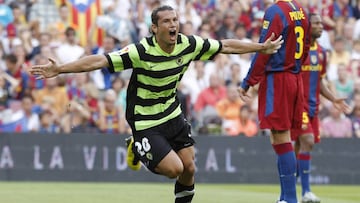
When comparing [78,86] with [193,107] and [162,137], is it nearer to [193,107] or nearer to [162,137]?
[193,107]

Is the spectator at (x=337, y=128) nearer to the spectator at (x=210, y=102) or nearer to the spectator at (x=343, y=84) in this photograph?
the spectator at (x=343, y=84)

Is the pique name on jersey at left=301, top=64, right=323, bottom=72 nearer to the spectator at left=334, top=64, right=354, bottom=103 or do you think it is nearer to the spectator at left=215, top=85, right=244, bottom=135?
the spectator at left=215, top=85, right=244, bottom=135

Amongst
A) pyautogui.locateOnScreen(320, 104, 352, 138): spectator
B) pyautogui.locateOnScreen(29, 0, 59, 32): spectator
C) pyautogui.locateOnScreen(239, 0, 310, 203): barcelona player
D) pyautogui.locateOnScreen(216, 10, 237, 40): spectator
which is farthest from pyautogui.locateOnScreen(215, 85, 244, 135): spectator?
pyautogui.locateOnScreen(239, 0, 310, 203): barcelona player

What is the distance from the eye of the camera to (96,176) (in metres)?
19.8

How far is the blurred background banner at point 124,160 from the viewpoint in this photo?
769 inches

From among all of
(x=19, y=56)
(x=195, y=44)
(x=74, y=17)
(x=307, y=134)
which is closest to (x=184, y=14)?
(x=74, y=17)

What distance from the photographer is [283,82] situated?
12.6 metres

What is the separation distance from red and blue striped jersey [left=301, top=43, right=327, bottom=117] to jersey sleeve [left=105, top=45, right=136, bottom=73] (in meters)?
4.76

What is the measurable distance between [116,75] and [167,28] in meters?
Answer: 10.2

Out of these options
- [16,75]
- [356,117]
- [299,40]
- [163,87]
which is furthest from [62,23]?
[163,87]

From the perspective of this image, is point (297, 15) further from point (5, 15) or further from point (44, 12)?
point (44, 12)

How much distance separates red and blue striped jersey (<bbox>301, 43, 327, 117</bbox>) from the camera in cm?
1507

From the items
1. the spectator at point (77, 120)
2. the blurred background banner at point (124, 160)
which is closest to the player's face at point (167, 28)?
the blurred background banner at point (124, 160)

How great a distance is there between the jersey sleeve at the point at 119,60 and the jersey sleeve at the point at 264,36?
2.06m
